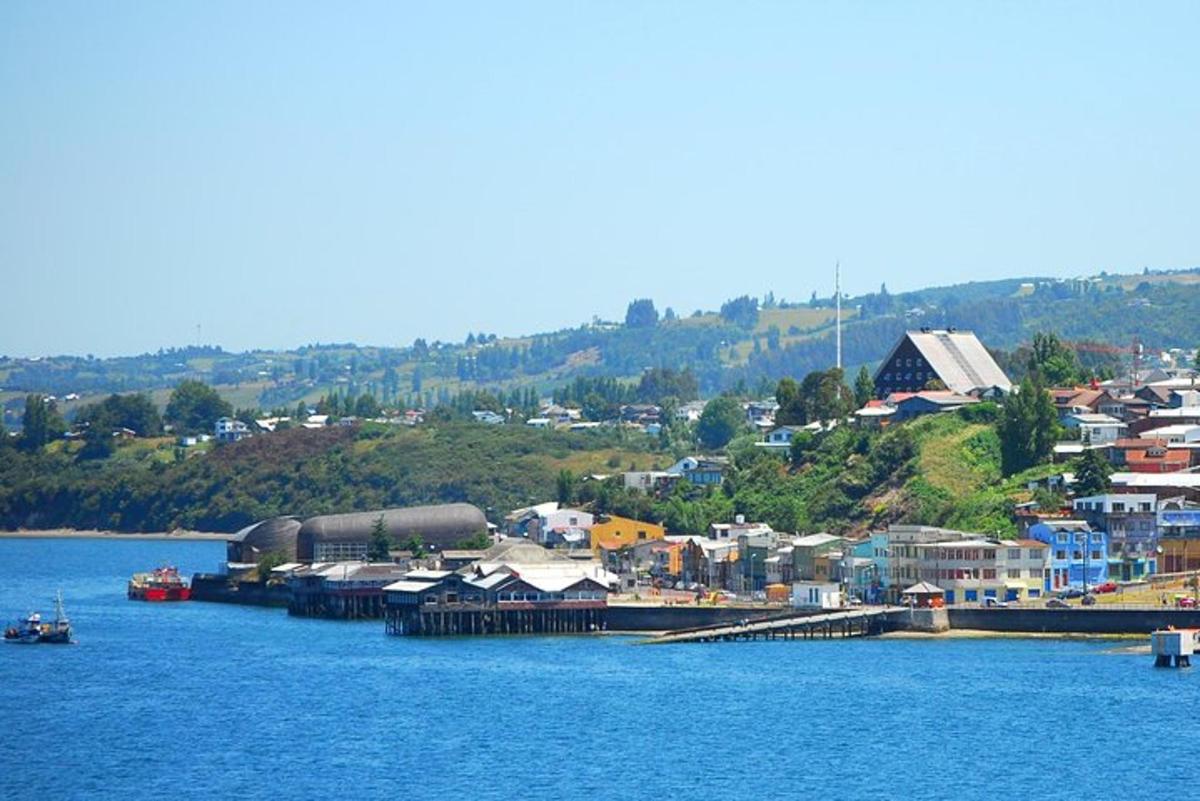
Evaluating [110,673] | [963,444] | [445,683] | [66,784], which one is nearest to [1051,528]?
[963,444]

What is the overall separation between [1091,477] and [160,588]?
42.8 metres

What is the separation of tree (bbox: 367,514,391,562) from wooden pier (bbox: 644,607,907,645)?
22902 millimetres

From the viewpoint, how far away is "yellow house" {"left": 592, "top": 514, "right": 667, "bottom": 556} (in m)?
118

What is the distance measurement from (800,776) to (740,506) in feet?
186

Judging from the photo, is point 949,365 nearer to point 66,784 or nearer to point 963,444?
point 963,444

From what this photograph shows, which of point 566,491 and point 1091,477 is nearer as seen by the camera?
point 1091,477

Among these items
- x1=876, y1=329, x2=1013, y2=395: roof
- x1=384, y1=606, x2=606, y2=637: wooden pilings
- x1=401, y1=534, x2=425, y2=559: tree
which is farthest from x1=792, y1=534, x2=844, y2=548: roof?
x1=876, y1=329, x2=1013, y2=395: roof

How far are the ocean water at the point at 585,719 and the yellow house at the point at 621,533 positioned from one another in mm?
22519

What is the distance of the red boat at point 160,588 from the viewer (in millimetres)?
120000

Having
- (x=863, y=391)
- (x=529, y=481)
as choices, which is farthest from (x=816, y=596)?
(x=529, y=481)

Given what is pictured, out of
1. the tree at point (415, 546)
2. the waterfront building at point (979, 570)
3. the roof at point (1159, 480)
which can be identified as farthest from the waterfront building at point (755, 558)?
the tree at point (415, 546)

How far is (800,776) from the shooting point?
206ft

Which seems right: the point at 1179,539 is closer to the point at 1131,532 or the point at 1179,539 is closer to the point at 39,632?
the point at 1131,532

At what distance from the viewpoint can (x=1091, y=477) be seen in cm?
10306
